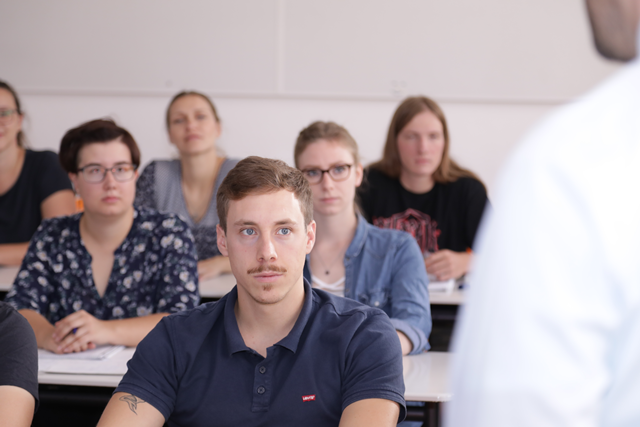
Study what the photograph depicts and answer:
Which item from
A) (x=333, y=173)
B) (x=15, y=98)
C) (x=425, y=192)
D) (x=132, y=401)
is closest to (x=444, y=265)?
(x=425, y=192)

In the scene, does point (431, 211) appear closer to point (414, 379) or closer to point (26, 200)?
point (414, 379)

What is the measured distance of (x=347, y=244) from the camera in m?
2.17

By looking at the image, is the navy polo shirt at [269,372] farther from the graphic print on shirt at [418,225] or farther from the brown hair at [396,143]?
the brown hair at [396,143]

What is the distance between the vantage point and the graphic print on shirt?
2906 mm

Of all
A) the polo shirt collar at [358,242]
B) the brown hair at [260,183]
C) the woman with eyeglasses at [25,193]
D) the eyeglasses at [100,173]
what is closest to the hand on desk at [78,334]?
the eyeglasses at [100,173]

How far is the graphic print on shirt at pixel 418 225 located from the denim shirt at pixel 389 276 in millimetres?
729

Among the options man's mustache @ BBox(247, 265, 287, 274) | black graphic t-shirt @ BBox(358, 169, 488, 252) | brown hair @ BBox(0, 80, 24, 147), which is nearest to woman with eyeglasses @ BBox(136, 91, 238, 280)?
brown hair @ BBox(0, 80, 24, 147)

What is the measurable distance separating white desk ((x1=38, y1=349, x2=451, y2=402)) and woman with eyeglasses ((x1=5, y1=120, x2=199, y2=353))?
315 millimetres

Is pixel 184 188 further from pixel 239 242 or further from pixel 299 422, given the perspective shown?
pixel 299 422

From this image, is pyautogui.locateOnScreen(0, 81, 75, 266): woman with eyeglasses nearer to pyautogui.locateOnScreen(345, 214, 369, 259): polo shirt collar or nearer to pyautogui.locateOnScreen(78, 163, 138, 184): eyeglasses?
pyautogui.locateOnScreen(78, 163, 138, 184): eyeglasses

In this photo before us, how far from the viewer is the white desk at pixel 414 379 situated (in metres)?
1.50

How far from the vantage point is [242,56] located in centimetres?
416

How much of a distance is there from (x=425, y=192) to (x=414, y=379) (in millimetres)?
1493

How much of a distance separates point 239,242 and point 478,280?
1.03 metres
